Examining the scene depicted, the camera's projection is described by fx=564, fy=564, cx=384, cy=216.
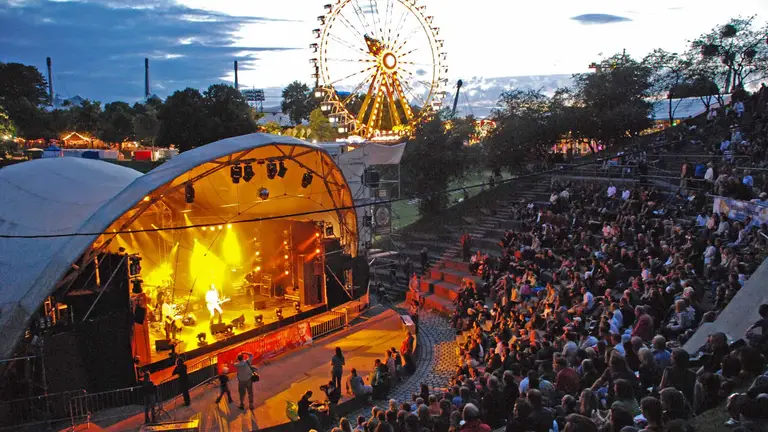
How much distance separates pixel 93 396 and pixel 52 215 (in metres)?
4.61

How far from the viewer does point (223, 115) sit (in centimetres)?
3666

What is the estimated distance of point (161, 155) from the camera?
4372 centimetres

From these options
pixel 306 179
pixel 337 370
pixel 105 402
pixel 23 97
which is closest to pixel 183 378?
pixel 105 402

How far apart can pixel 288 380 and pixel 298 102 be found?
181 feet

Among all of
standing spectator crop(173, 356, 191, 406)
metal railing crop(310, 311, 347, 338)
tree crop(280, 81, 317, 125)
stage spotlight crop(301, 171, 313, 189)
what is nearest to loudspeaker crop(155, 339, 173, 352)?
standing spectator crop(173, 356, 191, 406)

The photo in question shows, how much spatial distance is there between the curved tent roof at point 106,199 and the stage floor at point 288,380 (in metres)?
3.45

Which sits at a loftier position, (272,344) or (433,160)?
(433,160)

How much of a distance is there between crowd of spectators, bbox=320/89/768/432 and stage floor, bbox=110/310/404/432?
70.0 inches

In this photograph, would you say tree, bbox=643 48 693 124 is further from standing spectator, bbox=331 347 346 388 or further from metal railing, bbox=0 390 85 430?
metal railing, bbox=0 390 85 430

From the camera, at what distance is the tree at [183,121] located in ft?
116

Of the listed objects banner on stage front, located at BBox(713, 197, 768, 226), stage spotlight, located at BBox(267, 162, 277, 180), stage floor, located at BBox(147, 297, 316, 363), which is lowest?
stage floor, located at BBox(147, 297, 316, 363)

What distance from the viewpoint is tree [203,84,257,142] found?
118 feet

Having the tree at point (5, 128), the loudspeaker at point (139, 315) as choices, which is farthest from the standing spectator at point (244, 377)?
the tree at point (5, 128)

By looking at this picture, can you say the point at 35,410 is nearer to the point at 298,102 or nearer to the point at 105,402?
the point at 105,402
